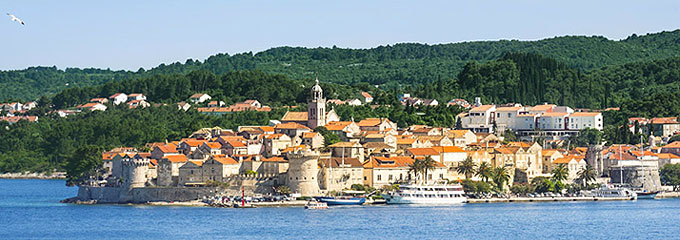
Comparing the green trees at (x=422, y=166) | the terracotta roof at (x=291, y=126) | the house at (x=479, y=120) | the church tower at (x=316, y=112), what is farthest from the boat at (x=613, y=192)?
the house at (x=479, y=120)

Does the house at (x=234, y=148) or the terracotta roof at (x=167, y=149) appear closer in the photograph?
the terracotta roof at (x=167, y=149)

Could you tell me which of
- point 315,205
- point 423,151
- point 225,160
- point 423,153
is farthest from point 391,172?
point 225,160

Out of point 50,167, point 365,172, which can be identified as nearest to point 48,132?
point 50,167

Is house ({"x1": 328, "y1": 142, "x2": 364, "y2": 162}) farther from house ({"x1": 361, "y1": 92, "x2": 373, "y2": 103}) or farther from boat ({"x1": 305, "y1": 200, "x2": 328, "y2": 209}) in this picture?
house ({"x1": 361, "y1": 92, "x2": 373, "y2": 103})

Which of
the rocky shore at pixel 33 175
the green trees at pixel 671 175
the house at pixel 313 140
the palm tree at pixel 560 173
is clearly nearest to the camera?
the house at pixel 313 140

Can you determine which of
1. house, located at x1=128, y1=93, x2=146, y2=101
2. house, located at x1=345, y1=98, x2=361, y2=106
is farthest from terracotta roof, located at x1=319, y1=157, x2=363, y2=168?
house, located at x1=128, y1=93, x2=146, y2=101

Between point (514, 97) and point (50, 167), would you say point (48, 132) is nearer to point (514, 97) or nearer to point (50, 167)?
point (50, 167)

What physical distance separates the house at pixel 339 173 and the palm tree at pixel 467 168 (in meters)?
7.05

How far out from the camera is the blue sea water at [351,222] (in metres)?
58.2

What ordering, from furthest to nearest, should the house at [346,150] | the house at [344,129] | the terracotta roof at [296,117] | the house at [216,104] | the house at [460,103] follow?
the house at [216,104] → the house at [460,103] → the terracotta roof at [296,117] → the house at [344,129] → the house at [346,150]

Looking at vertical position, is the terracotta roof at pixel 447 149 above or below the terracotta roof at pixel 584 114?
below

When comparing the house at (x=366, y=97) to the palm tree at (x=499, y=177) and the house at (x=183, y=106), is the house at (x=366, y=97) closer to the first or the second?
the house at (x=183, y=106)

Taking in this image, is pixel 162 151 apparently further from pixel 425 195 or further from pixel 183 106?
pixel 183 106

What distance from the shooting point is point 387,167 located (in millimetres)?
75688
